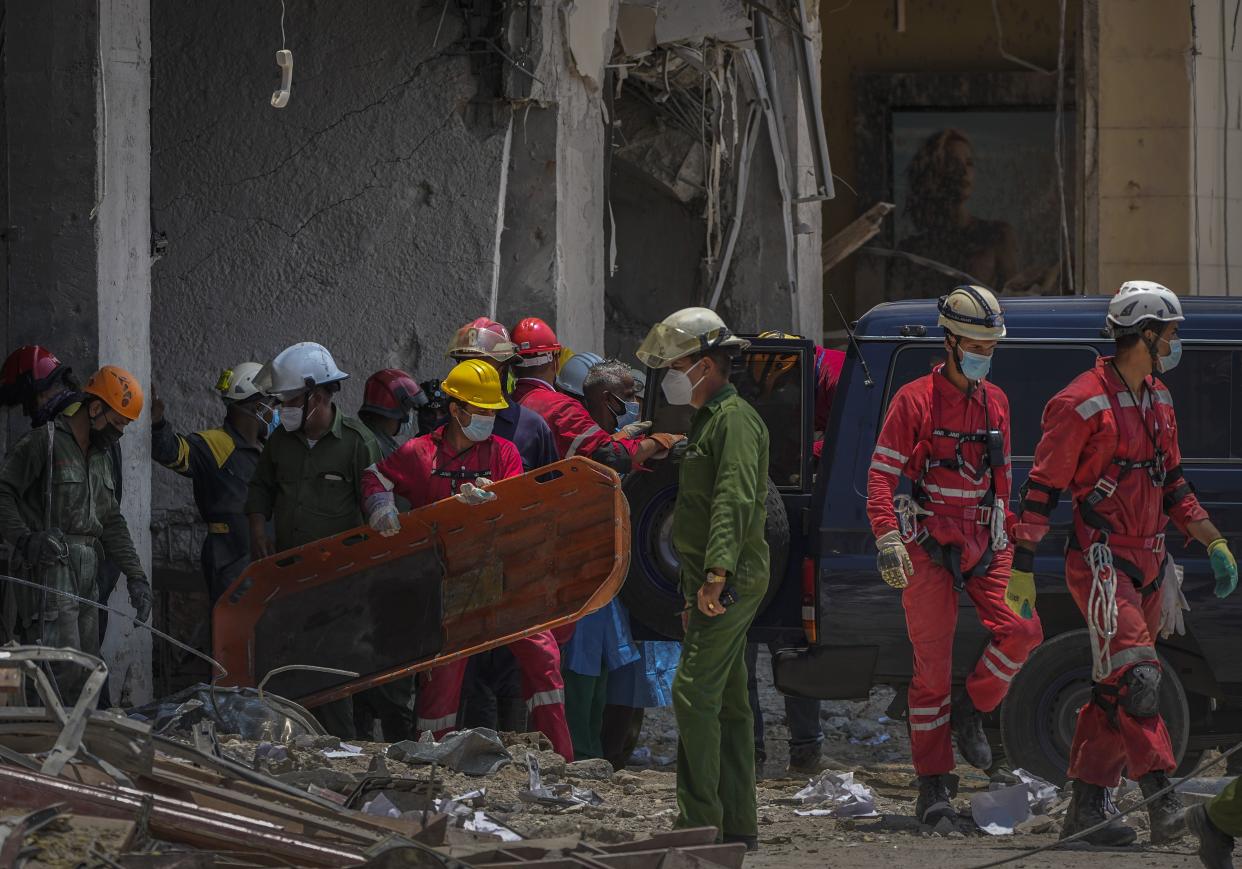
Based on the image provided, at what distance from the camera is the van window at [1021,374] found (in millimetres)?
8250

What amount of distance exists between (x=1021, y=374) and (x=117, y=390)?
385 centimetres

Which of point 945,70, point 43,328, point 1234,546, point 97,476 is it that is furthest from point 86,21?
point 945,70

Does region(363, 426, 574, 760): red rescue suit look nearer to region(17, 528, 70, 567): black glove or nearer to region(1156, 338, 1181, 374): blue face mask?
region(17, 528, 70, 567): black glove

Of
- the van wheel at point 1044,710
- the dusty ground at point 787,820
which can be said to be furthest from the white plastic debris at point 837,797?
the van wheel at point 1044,710

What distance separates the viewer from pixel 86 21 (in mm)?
8766

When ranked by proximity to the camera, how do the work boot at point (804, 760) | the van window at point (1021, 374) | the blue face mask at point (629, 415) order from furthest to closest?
the blue face mask at point (629, 415) → the work boot at point (804, 760) → the van window at point (1021, 374)

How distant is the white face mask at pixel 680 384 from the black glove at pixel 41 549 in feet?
9.82

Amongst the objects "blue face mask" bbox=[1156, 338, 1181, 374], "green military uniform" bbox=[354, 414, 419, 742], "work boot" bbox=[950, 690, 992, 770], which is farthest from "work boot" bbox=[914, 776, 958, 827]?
"green military uniform" bbox=[354, 414, 419, 742]

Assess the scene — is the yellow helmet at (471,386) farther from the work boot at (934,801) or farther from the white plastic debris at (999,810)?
the white plastic debris at (999,810)

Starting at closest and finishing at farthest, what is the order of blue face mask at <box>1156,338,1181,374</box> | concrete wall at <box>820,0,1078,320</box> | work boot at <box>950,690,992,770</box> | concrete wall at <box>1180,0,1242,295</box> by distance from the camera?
blue face mask at <box>1156,338,1181,374</box> < work boot at <box>950,690,992,770</box> < concrete wall at <box>1180,0,1242,295</box> < concrete wall at <box>820,0,1078,320</box>

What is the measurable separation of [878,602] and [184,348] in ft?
14.7

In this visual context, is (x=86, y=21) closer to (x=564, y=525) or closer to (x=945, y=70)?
(x=564, y=525)

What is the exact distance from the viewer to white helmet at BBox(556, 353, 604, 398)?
984 cm

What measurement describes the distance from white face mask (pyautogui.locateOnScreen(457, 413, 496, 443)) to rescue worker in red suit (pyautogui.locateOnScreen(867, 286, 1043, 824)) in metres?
1.77
